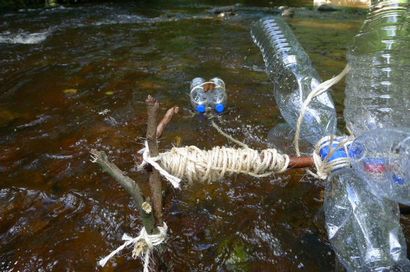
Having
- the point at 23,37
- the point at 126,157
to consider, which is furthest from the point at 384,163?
the point at 23,37

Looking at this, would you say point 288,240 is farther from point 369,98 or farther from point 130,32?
point 130,32

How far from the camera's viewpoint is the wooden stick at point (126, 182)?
1.25 m

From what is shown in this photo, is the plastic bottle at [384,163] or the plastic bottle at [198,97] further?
the plastic bottle at [198,97]

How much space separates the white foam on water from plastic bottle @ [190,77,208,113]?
15.2ft

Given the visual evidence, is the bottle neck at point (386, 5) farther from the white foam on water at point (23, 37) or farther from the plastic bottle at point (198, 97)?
the white foam on water at point (23, 37)

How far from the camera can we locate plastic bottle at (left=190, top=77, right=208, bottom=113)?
3.97 m

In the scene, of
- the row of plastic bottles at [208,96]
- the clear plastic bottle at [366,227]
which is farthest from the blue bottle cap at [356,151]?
the row of plastic bottles at [208,96]

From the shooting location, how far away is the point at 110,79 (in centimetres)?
502

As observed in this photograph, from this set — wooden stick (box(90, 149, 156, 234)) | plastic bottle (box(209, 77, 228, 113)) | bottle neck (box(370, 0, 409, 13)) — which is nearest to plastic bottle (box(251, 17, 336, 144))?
bottle neck (box(370, 0, 409, 13))

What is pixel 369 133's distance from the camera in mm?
1551

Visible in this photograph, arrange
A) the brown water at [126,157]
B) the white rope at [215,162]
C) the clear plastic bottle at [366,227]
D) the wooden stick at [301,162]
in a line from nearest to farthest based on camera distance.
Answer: the white rope at [215,162] → the wooden stick at [301,162] → the clear plastic bottle at [366,227] → the brown water at [126,157]

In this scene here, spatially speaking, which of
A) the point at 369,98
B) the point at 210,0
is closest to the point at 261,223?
the point at 369,98

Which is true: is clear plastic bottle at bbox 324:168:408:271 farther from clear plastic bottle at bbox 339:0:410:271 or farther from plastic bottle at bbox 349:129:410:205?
plastic bottle at bbox 349:129:410:205

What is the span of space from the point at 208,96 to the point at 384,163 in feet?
9.30
